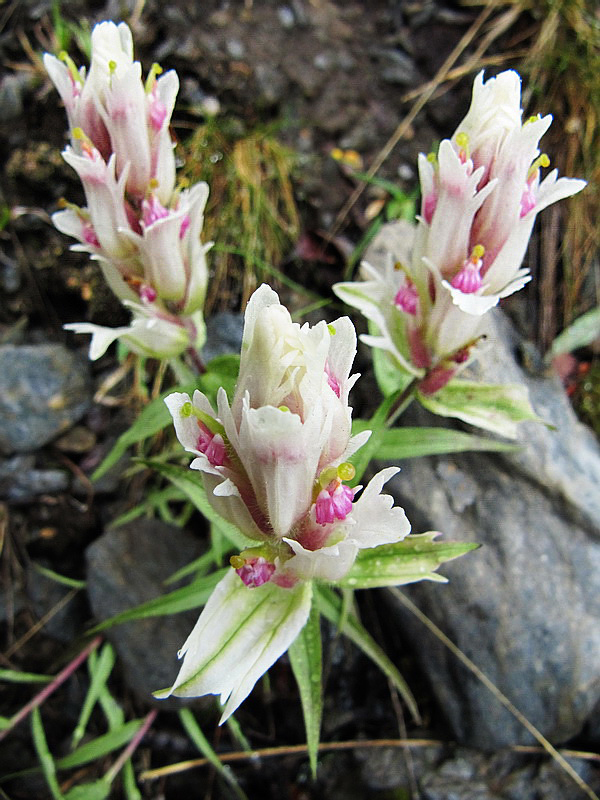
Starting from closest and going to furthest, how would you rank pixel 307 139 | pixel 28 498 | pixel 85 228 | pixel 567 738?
pixel 85 228, pixel 567 738, pixel 28 498, pixel 307 139

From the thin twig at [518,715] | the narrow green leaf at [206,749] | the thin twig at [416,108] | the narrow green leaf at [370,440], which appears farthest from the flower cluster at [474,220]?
the narrow green leaf at [206,749]

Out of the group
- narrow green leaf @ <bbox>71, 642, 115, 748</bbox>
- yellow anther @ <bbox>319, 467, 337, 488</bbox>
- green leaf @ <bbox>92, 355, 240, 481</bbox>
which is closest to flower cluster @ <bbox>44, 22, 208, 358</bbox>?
green leaf @ <bbox>92, 355, 240, 481</bbox>

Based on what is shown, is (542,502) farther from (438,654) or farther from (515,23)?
(515,23)

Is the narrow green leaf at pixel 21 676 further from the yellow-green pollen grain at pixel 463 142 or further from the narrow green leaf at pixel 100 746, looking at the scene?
the yellow-green pollen grain at pixel 463 142

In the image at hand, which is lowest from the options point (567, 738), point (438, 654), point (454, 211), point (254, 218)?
point (567, 738)

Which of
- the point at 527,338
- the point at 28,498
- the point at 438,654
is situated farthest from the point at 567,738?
the point at 28,498

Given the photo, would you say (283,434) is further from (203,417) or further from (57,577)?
(57,577)

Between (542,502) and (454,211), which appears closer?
(454,211)
